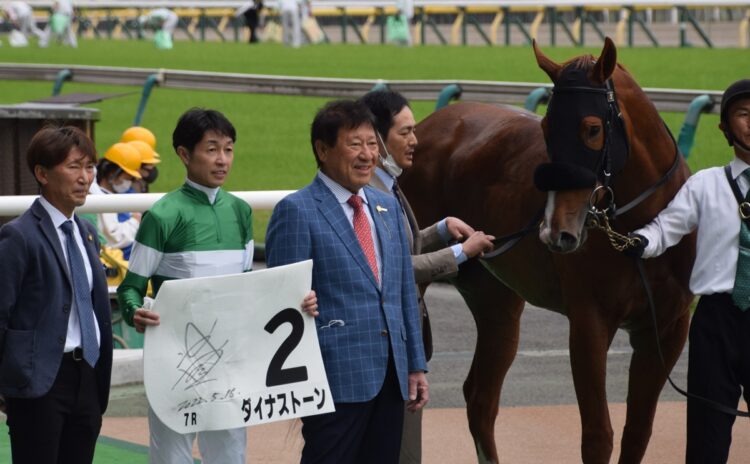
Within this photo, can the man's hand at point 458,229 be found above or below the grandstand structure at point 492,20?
above

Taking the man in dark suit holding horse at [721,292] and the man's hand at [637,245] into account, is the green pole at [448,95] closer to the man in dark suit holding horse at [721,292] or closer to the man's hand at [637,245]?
the man's hand at [637,245]

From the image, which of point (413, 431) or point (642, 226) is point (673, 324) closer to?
point (642, 226)

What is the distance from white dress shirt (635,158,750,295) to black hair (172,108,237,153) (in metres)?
1.75

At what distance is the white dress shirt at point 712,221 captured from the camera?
541 centimetres

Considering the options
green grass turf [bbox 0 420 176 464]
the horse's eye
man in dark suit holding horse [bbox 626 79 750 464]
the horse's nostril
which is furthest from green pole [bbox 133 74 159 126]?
man in dark suit holding horse [bbox 626 79 750 464]

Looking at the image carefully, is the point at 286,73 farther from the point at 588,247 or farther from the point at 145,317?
the point at 145,317

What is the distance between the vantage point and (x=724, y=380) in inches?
214

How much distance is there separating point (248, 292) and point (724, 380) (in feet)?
5.97

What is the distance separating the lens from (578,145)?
18.6ft

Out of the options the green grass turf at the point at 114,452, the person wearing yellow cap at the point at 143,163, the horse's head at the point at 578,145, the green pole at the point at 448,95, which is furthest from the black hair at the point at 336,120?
the green pole at the point at 448,95

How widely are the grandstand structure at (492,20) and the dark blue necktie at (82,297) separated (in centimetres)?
2725
